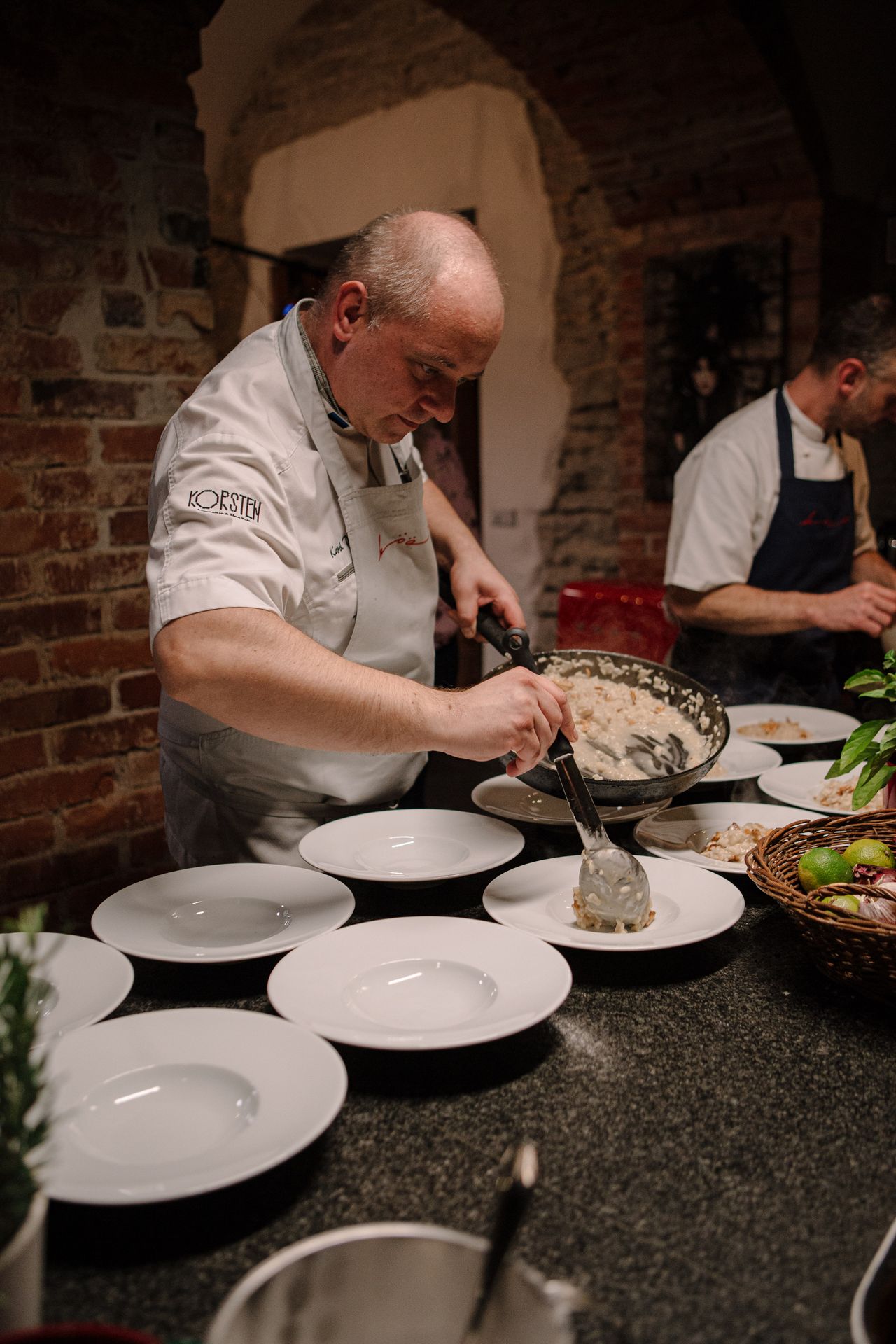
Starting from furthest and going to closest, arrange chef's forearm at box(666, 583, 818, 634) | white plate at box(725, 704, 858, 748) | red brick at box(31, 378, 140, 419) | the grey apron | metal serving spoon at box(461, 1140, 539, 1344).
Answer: chef's forearm at box(666, 583, 818, 634), red brick at box(31, 378, 140, 419), white plate at box(725, 704, 858, 748), the grey apron, metal serving spoon at box(461, 1140, 539, 1344)

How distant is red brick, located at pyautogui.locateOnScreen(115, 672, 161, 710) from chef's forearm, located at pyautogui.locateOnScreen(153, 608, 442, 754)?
1274mm

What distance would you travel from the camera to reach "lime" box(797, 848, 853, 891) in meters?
1.24

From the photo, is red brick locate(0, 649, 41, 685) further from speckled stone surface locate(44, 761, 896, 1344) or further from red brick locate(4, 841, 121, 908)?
speckled stone surface locate(44, 761, 896, 1344)

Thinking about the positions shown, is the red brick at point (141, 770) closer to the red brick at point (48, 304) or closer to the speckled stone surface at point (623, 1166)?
the red brick at point (48, 304)

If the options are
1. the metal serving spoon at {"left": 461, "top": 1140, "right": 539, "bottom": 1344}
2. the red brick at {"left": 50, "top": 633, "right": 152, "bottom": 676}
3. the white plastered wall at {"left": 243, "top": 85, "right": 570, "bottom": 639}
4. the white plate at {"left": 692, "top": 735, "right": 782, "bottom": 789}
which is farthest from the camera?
the white plastered wall at {"left": 243, "top": 85, "right": 570, "bottom": 639}

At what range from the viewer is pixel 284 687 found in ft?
4.35

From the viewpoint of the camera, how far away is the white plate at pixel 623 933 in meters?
1.21

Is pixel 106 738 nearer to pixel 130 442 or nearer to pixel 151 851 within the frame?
pixel 151 851

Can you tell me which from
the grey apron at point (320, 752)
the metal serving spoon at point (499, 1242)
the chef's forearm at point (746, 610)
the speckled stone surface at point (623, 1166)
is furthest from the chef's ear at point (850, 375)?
the metal serving spoon at point (499, 1242)

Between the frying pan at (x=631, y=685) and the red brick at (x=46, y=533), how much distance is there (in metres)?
0.95

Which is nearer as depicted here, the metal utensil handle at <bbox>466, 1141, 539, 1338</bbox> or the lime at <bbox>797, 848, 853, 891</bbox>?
the metal utensil handle at <bbox>466, 1141, 539, 1338</bbox>

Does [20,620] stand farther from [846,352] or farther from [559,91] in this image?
[559,91]

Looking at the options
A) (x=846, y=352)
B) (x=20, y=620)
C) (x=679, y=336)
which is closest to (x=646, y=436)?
(x=679, y=336)

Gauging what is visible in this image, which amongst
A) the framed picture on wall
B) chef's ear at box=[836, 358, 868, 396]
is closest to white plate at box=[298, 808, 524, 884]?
chef's ear at box=[836, 358, 868, 396]
